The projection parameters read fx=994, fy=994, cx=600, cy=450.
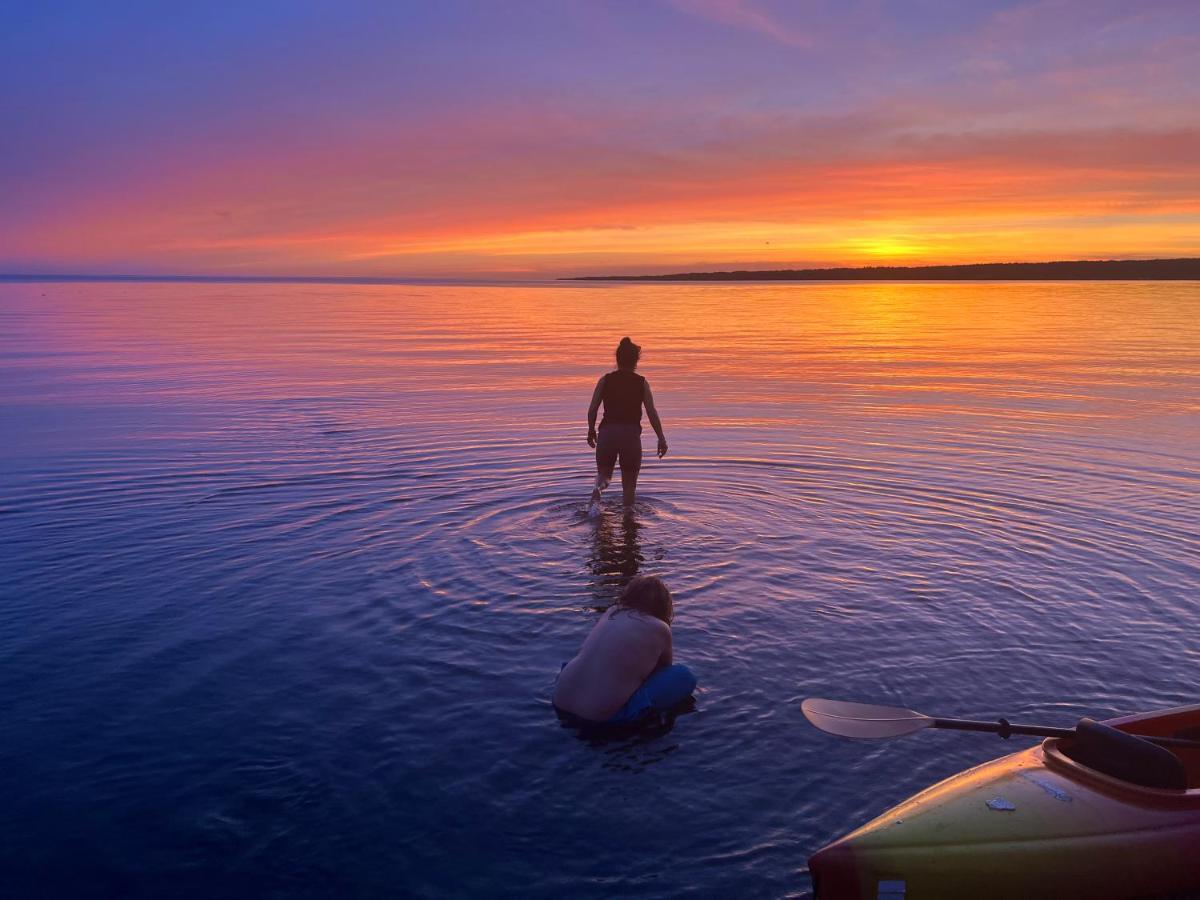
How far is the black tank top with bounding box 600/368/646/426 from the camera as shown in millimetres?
14938

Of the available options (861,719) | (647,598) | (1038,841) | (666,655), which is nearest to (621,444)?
(647,598)

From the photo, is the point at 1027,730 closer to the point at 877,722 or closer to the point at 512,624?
the point at 877,722

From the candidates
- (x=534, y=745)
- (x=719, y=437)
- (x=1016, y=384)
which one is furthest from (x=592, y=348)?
(x=534, y=745)

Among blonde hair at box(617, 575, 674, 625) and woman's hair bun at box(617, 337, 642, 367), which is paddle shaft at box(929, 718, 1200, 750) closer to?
blonde hair at box(617, 575, 674, 625)

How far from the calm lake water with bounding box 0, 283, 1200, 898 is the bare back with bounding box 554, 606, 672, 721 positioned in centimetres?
31

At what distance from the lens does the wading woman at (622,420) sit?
14.9 metres

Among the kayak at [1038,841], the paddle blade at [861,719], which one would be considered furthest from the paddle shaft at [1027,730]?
the kayak at [1038,841]

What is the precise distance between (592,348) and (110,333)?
1096 inches

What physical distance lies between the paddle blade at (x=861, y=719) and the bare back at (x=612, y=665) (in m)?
1.31

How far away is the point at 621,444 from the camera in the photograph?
1519 cm

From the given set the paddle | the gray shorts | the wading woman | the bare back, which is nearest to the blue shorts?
the bare back

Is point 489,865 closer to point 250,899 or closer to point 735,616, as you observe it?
point 250,899

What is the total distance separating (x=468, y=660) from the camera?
30.7 ft

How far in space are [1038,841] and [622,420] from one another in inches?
389
